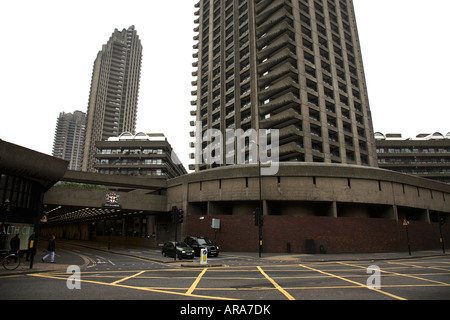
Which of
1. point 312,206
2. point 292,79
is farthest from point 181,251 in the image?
point 292,79

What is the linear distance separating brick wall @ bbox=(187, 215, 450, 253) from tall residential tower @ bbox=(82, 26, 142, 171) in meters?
106

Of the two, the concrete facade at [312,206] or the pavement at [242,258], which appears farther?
the concrete facade at [312,206]

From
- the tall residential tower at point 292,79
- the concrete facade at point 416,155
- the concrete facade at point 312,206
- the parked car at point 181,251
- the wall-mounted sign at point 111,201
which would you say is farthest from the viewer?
the concrete facade at point 416,155

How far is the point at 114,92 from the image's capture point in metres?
138

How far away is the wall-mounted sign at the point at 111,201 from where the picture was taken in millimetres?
37362

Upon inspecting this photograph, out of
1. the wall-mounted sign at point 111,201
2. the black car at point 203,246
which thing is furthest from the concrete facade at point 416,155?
the wall-mounted sign at point 111,201

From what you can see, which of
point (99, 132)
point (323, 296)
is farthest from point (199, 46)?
point (323, 296)

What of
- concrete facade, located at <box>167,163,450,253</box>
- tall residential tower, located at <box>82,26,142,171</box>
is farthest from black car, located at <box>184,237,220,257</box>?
tall residential tower, located at <box>82,26,142,171</box>

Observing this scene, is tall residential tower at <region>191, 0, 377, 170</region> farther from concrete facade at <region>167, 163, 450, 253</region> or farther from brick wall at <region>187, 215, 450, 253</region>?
brick wall at <region>187, 215, 450, 253</region>

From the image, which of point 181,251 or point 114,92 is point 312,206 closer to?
point 181,251

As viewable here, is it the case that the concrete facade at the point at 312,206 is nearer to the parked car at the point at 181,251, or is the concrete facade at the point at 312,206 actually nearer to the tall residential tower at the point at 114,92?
the parked car at the point at 181,251

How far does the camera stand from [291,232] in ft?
99.7

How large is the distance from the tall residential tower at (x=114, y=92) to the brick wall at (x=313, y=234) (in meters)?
106

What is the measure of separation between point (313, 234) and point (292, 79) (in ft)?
118
